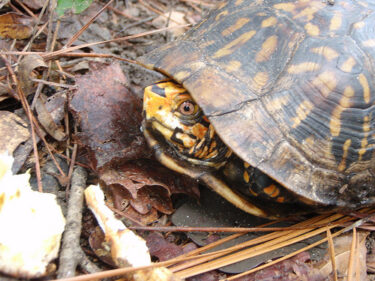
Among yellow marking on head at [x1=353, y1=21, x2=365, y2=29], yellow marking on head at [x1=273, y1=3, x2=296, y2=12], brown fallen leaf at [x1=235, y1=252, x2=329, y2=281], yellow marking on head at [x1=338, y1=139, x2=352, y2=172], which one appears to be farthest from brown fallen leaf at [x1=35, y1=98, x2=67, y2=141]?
yellow marking on head at [x1=353, y1=21, x2=365, y2=29]

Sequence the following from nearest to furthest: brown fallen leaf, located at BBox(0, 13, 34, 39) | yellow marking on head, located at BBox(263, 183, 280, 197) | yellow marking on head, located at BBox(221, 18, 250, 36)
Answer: yellow marking on head, located at BBox(263, 183, 280, 197) → yellow marking on head, located at BBox(221, 18, 250, 36) → brown fallen leaf, located at BBox(0, 13, 34, 39)

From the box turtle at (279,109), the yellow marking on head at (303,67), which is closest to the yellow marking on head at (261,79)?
the box turtle at (279,109)

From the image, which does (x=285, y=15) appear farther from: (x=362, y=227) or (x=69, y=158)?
(x=69, y=158)

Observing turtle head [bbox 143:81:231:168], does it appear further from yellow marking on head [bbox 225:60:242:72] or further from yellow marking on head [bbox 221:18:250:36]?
yellow marking on head [bbox 221:18:250:36]

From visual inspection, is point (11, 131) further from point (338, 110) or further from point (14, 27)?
point (338, 110)

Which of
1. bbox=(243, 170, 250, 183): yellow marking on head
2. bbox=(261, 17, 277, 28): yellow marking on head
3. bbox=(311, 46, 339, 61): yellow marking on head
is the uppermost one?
bbox=(261, 17, 277, 28): yellow marking on head

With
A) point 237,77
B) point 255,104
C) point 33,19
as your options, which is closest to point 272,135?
point 255,104

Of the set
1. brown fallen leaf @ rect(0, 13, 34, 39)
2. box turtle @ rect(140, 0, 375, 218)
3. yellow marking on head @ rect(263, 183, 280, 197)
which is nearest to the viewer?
box turtle @ rect(140, 0, 375, 218)
